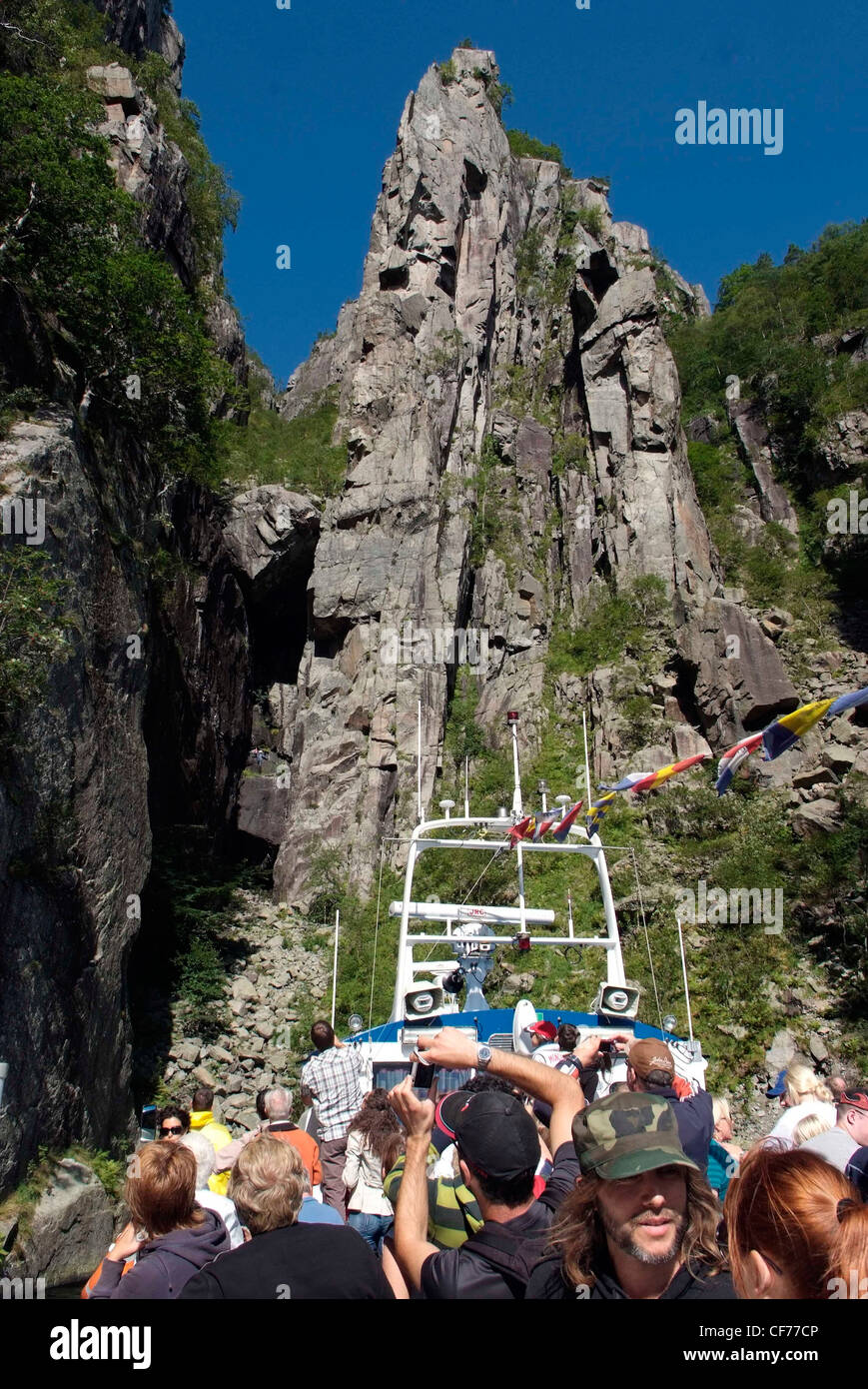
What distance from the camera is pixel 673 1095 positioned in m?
4.83

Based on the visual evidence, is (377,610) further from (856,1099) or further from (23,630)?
(856,1099)

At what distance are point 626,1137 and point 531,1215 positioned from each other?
69 centimetres

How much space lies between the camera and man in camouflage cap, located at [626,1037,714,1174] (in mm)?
3951

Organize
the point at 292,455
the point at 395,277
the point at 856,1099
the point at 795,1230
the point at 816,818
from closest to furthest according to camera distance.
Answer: the point at 795,1230 < the point at 856,1099 < the point at 816,818 < the point at 292,455 < the point at 395,277

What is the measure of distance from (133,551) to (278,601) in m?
20.3

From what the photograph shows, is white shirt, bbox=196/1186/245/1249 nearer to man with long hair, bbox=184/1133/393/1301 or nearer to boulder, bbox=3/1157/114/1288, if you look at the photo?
man with long hair, bbox=184/1133/393/1301

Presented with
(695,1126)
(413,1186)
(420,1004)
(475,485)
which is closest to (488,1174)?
(413,1186)

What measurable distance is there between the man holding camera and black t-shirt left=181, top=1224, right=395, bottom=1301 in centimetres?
19

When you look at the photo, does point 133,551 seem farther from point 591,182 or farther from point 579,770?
point 591,182

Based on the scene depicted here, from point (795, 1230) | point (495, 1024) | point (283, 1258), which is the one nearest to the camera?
point (795, 1230)

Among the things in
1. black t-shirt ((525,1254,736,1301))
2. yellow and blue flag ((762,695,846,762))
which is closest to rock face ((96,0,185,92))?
yellow and blue flag ((762,695,846,762))

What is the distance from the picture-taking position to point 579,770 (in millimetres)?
30375

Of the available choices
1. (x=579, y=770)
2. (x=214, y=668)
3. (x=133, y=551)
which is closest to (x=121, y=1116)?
(x=133, y=551)

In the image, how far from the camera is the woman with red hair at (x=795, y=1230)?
7.55 ft
